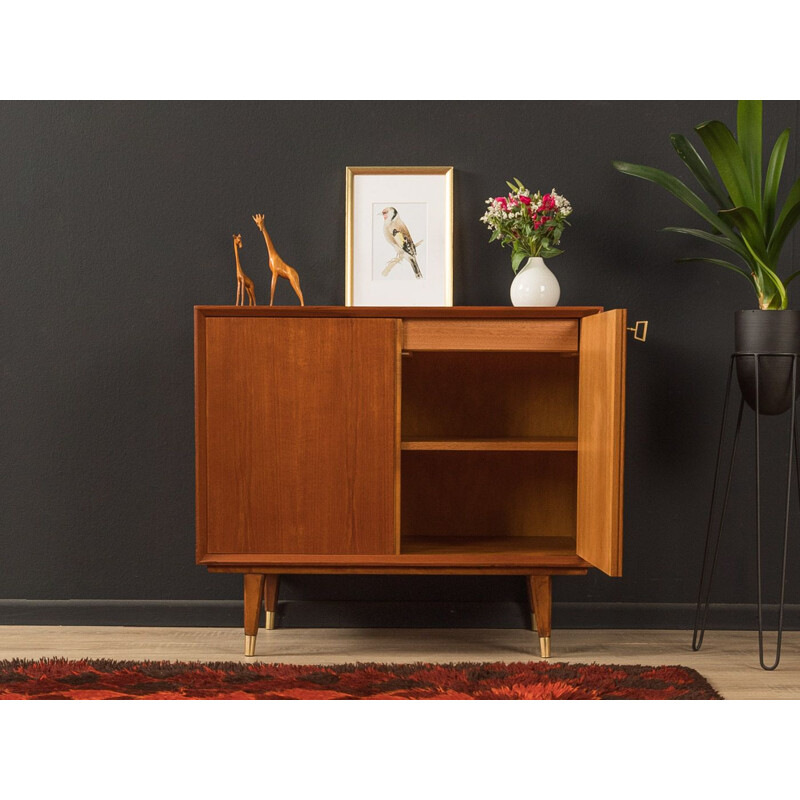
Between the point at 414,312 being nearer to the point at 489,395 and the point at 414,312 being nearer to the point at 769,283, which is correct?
the point at 489,395

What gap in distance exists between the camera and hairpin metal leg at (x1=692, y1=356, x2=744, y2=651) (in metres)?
2.73

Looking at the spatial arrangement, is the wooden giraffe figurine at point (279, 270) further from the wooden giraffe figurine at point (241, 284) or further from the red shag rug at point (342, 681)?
the red shag rug at point (342, 681)

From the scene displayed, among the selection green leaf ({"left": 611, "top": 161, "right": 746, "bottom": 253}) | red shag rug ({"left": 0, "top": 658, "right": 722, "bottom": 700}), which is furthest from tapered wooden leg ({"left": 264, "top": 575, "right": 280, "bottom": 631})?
green leaf ({"left": 611, "top": 161, "right": 746, "bottom": 253})

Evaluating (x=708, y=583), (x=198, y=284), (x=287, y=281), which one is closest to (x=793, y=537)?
(x=708, y=583)

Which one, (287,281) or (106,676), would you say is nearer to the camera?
(106,676)

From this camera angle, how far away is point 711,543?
2961 mm

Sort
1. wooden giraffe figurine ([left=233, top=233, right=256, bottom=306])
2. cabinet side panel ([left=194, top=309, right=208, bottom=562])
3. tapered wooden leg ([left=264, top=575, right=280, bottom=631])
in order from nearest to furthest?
cabinet side panel ([left=194, top=309, right=208, bottom=562])
wooden giraffe figurine ([left=233, top=233, right=256, bottom=306])
tapered wooden leg ([left=264, top=575, right=280, bottom=631])

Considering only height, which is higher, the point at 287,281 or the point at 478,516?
the point at 287,281

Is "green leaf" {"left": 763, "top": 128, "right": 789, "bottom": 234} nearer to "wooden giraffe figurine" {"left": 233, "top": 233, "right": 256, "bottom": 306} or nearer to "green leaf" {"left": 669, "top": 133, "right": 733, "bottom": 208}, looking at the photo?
"green leaf" {"left": 669, "top": 133, "right": 733, "bottom": 208}

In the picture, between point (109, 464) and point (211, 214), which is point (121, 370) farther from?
point (211, 214)

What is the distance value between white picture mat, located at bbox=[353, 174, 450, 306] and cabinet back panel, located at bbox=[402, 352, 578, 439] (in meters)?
0.23

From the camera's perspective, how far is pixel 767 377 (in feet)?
8.58

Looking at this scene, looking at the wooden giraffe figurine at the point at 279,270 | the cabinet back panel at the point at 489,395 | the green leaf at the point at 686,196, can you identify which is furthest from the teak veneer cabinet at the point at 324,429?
the green leaf at the point at 686,196

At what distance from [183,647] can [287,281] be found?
1.24m
